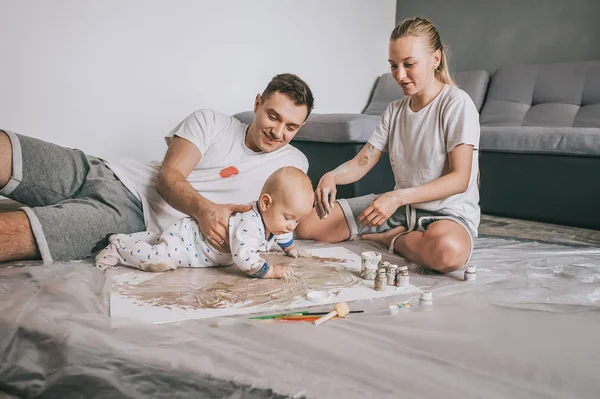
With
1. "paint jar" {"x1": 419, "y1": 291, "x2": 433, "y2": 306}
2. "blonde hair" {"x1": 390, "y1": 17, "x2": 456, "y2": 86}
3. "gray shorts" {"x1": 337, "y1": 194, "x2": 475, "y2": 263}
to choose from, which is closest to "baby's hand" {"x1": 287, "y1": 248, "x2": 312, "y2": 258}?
"gray shorts" {"x1": 337, "y1": 194, "x2": 475, "y2": 263}

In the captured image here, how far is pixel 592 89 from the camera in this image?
2.97m

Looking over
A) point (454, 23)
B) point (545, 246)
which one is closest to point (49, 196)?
point (545, 246)

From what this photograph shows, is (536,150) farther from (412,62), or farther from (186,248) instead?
(186,248)

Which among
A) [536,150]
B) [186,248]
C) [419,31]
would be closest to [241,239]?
[186,248]

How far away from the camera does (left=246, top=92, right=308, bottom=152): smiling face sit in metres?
1.53

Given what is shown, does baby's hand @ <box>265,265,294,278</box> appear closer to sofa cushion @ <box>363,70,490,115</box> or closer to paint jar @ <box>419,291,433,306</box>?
paint jar @ <box>419,291,433,306</box>

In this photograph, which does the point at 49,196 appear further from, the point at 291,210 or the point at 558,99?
the point at 558,99

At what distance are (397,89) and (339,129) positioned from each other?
158 centimetres

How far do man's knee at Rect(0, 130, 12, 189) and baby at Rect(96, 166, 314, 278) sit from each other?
355 millimetres

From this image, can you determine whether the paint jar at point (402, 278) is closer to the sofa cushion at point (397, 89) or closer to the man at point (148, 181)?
the man at point (148, 181)

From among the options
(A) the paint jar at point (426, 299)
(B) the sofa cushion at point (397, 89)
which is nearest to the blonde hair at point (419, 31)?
(A) the paint jar at point (426, 299)

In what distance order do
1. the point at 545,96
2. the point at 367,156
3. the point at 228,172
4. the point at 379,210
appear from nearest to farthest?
1. the point at 379,210
2. the point at 228,172
3. the point at 367,156
4. the point at 545,96

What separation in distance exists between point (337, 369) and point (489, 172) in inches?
80.6

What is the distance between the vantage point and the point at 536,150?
2.46m
